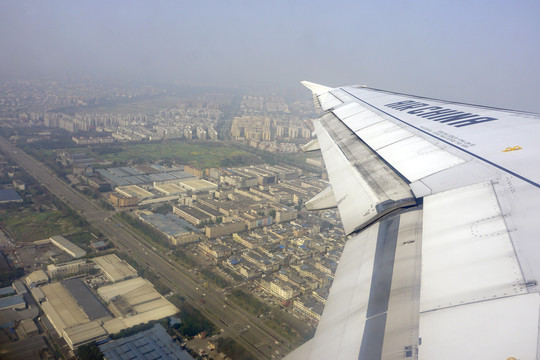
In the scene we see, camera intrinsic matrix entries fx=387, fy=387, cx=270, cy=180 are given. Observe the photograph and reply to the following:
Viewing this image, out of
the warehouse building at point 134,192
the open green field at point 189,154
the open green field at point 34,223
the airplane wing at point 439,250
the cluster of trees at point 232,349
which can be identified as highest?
the airplane wing at point 439,250

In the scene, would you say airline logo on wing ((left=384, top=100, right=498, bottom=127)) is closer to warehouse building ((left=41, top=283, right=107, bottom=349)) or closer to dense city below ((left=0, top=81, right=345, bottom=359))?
dense city below ((left=0, top=81, right=345, bottom=359))

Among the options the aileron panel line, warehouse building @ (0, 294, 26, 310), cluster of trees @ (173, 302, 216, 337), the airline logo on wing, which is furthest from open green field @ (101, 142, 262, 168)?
the aileron panel line

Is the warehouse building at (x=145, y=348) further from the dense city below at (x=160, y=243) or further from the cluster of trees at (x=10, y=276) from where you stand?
the cluster of trees at (x=10, y=276)

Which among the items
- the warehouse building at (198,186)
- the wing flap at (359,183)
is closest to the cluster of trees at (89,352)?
the wing flap at (359,183)

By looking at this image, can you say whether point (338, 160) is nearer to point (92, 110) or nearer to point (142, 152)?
point (142, 152)

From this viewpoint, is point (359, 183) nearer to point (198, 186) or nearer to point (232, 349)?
point (232, 349)

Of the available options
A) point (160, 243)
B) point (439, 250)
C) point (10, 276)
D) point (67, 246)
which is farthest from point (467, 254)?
point (67, 246)
